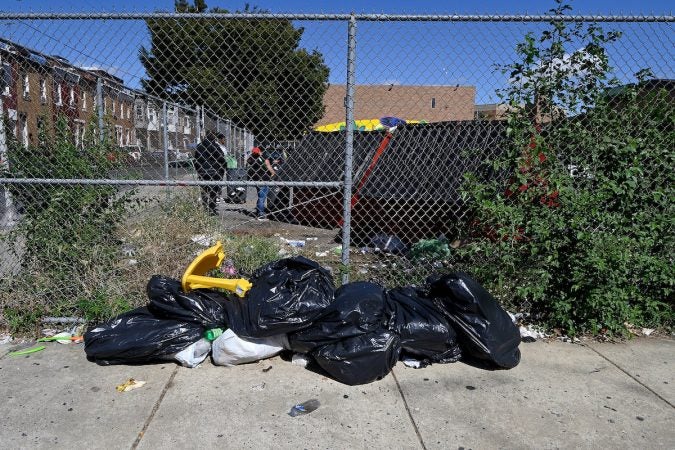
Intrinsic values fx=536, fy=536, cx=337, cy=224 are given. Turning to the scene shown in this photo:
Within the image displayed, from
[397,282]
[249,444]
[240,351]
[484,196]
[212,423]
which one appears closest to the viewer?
[249,444]

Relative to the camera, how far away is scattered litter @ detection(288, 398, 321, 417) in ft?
9.57

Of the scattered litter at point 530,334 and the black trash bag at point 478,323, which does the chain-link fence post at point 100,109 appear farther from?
the scattered litter at point 530,334

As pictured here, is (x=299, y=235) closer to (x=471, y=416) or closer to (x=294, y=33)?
(x=294, y=33)

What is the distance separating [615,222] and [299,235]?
15.6 ft

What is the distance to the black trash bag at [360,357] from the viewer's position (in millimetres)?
3230

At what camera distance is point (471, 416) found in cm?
292

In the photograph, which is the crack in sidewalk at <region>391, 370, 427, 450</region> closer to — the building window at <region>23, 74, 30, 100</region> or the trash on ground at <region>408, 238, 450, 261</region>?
the trash on ground at <region>408, 238, 450, 261</region>

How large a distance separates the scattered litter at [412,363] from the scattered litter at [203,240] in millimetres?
2011

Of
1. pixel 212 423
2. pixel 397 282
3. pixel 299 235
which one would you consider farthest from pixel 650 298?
pixel 299 235

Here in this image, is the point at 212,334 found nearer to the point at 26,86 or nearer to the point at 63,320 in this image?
the point at 63,320

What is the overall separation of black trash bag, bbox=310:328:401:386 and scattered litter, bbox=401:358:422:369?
279 mm

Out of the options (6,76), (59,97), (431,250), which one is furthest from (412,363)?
(6,76)

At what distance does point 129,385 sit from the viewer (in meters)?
3.19

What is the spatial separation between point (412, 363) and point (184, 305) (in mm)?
1543
